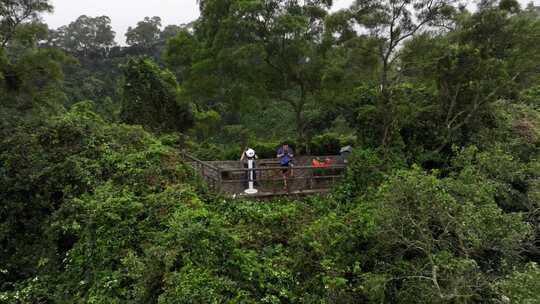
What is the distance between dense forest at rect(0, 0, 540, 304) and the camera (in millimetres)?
6164

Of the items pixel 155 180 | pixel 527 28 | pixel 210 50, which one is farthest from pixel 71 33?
pixel 527 28

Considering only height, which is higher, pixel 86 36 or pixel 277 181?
pixel 86 36

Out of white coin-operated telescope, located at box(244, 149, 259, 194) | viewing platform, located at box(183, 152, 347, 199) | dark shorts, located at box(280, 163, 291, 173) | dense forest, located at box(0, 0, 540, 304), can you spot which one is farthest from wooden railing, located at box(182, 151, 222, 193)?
dark shorts, located at box(280, 163, 291, 173)

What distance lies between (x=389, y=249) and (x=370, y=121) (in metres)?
5.67

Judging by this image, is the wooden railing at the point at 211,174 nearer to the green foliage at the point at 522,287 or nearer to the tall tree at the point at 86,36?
the green foliage at the point at 522,287

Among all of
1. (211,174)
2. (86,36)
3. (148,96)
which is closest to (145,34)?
(86,36)

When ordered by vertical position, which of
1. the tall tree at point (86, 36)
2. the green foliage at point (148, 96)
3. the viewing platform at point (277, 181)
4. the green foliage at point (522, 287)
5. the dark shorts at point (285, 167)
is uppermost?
the tall tree at point (86, 36)

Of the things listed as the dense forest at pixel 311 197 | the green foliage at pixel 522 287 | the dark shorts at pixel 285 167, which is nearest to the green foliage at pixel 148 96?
the dense forest at pixel 311 197

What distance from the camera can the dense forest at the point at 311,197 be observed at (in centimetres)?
616

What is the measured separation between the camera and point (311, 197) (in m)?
9.98

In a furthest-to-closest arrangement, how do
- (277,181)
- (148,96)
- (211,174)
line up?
(148,96)
(211,174)
(277,181)

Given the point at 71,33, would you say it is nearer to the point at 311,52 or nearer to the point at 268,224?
the point at 311,52

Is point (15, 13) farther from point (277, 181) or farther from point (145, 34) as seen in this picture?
point (145, 34)

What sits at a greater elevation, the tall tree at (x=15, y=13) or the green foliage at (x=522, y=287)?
the tall tree at (x=15, y=13)
